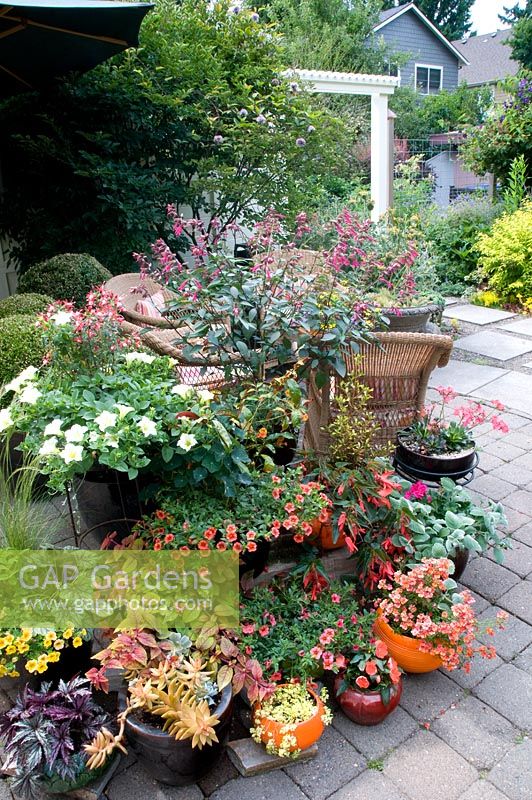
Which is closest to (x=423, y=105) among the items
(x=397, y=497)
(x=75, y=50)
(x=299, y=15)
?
(x=299, y=15)

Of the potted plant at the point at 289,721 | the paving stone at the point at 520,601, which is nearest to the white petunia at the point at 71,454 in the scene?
the potted plant at the point at 289,721

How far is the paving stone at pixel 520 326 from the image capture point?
580 cm

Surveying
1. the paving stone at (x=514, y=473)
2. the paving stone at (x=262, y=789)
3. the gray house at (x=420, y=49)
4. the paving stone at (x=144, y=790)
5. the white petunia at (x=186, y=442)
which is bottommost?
the paving stone at (x=262, y=789)

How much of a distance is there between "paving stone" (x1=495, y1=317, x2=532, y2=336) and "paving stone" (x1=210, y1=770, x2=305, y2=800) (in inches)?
197

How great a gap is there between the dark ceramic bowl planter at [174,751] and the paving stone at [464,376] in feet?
10.6

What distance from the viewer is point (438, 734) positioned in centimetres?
177

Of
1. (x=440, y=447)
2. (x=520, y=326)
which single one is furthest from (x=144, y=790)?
(x=520, y=326)

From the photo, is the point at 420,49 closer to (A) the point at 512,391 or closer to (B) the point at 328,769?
(A) the point at 512,391

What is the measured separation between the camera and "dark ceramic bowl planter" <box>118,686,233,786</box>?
152 centimetres

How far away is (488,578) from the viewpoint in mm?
2387

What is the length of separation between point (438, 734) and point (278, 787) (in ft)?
1.64

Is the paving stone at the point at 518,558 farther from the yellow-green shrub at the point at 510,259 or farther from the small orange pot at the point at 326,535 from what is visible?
the yellow-green shrub at the point at 510,259

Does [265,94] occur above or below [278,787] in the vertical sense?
above

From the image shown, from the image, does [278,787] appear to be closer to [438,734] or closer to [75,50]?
[438,734]
